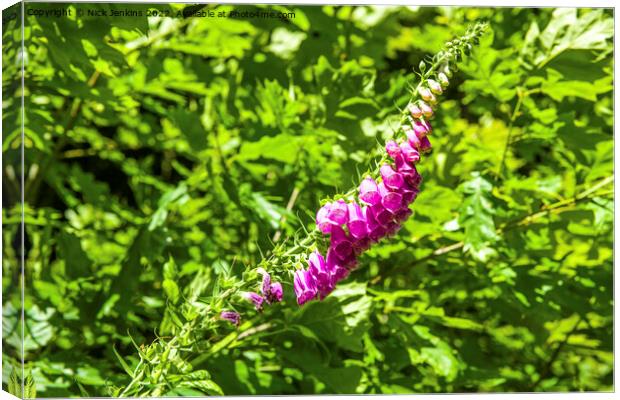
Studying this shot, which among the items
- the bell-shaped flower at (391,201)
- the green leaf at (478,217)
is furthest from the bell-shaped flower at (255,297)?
the green leaf at (478,217)

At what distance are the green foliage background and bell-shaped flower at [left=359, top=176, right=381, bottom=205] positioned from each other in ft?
1.27

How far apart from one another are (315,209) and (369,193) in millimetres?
659

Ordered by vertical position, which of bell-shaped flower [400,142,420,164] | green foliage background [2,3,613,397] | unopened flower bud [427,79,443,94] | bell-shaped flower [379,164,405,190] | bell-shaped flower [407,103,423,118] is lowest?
green foliage background [2,3,613,397]

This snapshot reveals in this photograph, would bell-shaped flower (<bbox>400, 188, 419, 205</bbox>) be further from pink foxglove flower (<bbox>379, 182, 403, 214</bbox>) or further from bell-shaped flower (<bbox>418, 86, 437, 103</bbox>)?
bell-shaped flower (<bbox>418, 86, 437, 103</bbox>)

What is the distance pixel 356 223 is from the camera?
4.35 feet

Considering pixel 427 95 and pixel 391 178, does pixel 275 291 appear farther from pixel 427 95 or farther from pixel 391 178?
pixel 427 95

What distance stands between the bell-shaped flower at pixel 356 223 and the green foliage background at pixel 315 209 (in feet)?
1.25

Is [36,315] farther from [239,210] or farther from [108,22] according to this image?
[108,22]

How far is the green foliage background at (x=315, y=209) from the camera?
1.85 m

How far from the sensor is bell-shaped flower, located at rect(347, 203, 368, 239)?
4.34 ft

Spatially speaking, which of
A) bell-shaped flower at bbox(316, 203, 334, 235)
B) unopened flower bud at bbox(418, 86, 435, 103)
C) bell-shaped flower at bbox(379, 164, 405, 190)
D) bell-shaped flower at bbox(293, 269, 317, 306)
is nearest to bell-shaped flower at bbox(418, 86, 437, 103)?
unopened flower bud at bbox(418, 86, 435, 103)

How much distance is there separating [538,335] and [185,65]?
4.25 feet

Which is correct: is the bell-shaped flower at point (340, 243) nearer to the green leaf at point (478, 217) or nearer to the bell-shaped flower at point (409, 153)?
the bell-shaped flower at point (409, 153)

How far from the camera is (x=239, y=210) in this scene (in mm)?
2025
